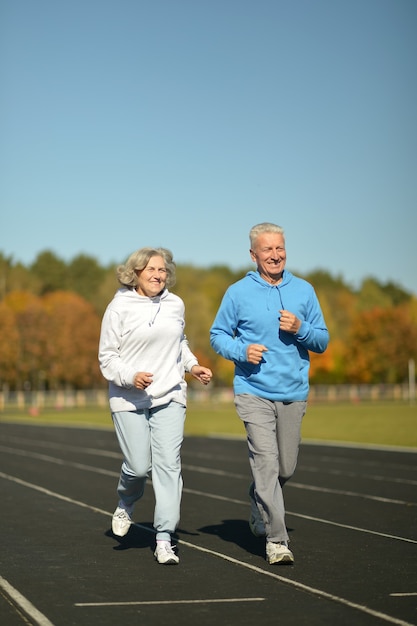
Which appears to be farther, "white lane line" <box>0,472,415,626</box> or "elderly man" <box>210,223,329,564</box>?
"elderly man" <box>210,223,329,564</box>

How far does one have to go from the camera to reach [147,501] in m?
13.3

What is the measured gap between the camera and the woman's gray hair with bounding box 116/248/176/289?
8.41 meters

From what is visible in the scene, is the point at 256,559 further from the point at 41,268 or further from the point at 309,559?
the point at 41,268

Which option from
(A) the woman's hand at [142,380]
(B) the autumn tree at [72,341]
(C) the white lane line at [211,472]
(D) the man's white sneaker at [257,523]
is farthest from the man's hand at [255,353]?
(B) the autumn tree at [72,341]

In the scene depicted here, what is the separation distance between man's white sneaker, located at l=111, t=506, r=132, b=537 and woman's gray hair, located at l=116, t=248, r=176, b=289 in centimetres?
178

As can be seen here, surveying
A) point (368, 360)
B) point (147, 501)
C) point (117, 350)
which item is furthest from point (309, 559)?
point (368, 360)

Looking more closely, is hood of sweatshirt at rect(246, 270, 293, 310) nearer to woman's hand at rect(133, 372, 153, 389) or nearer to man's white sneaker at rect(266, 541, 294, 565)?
woman's hand at rect(133, 372, 153, 389)

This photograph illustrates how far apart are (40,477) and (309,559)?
9481mm

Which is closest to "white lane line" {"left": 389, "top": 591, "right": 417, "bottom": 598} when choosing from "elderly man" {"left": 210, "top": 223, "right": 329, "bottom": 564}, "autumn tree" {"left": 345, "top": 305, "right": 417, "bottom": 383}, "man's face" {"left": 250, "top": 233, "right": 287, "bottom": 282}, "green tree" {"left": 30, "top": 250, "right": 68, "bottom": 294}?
"elderly man" {"left": 210, "top": 223, "right": 329, "bottom": 564}

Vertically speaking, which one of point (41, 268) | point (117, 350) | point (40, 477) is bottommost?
point (40, 477)

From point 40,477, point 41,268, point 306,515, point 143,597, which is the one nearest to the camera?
point 143,597

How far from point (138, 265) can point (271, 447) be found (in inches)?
64.3

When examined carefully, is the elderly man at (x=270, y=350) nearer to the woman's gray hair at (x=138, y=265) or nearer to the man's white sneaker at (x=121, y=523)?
the woman's gray hair at (x=138, y=265)

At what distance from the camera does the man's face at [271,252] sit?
8.46 metres
